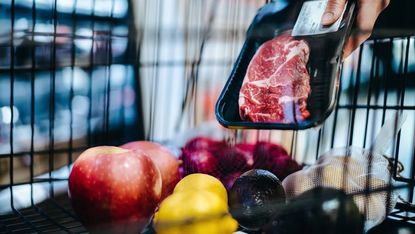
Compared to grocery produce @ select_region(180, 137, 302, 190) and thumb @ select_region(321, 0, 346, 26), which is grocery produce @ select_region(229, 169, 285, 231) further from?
thumb @ select_region(321, 0, 346, 26)

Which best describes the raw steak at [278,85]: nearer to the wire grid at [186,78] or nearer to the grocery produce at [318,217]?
the wire grid at [186,78]

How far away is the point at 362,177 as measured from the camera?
0.74 meters

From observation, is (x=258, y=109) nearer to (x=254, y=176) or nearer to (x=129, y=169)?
(x=254, y=176)

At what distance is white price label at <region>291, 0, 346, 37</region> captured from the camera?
888 millimetres

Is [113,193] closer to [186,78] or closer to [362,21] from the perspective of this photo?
[186,78]

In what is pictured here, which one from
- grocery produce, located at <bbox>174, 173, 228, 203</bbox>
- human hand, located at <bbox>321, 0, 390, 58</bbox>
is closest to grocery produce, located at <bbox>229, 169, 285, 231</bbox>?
grocery produce, located at <bbox>174, 173, 228, 203</bbox>

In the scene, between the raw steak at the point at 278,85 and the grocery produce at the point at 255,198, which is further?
the raw steak at the point at 278,85

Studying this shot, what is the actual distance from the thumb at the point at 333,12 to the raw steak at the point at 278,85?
57mm

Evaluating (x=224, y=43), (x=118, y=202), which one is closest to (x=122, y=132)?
(x=224, y=43)

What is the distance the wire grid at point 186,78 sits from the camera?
811 mm

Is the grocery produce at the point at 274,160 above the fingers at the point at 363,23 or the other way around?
the other way around

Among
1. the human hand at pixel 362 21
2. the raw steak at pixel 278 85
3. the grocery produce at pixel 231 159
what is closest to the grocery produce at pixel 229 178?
the grocery produce at pixel 231 159

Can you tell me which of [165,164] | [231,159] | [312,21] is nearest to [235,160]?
[231,159]

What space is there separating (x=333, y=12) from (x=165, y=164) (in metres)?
0.41
